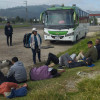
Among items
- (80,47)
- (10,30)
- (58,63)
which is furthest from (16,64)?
(10,30)

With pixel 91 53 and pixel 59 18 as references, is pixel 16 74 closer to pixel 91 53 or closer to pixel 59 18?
pixel 91 53

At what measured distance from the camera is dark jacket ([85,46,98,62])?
8.91 metres

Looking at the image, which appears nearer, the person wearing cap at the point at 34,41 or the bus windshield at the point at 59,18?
the person wearing cap at the point at 34,41

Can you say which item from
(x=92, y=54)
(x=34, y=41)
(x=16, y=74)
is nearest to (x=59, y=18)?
(x=34, y=41)

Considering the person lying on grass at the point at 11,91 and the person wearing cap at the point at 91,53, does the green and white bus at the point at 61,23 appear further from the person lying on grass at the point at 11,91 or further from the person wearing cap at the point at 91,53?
the person lying on grass at the point at 11,91

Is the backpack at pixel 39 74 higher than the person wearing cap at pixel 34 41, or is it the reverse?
the person wearing cap at pixel 34 41

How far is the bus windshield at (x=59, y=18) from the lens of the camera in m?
16.8

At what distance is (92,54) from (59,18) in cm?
862

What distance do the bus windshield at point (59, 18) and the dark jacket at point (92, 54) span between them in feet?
26.3

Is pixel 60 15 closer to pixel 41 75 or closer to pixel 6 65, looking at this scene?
pixel 6 65

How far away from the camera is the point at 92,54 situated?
9023 mm

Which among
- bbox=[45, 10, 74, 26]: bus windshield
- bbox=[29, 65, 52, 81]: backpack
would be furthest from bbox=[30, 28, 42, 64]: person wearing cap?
bbox=[45, 10, 74, 26]: bus windshield

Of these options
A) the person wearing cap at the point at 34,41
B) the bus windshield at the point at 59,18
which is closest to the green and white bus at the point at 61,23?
the bus windshield at the point at 59,18

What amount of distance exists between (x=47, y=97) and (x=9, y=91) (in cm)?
156
